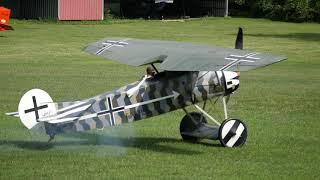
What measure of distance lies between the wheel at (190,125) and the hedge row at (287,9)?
1829 inches

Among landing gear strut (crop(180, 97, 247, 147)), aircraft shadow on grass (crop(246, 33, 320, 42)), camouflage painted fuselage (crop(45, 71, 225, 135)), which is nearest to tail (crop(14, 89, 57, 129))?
camouflage painted fuselage (crop(45, 71, 225, 135))

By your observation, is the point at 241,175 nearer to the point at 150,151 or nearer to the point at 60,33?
the point at 150,151

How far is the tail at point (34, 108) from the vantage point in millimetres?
11734

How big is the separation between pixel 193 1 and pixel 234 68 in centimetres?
5856

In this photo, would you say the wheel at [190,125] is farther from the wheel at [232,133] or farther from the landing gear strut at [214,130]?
the wheel at [232,133]

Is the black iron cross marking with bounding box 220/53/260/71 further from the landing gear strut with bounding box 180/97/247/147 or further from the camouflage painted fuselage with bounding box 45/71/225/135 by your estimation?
the landing gear strut with bounding box 180/97/247/147

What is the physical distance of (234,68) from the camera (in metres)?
11.1

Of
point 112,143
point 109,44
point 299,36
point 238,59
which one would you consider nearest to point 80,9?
point 299,36

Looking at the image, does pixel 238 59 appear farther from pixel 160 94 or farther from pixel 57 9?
pixel 57 9

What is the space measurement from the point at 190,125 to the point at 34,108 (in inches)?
124

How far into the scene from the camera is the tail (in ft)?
38.5

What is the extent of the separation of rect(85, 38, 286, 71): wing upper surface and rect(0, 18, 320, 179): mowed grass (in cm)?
147

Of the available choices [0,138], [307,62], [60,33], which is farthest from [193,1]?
[0,138]

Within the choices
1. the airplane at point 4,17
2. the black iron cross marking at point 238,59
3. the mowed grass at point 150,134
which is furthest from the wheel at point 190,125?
the airplane at point 4,17
